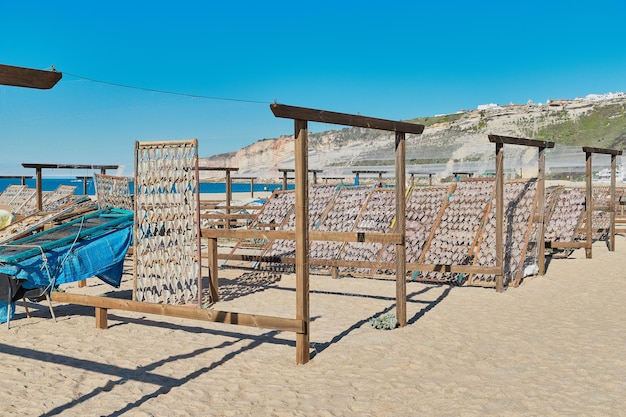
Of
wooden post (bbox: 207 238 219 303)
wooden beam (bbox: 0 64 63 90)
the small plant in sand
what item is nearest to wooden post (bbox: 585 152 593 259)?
the small plant in sand

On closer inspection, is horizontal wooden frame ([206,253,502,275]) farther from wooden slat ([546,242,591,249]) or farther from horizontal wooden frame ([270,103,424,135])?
wooden slat ([546,242,591,249])

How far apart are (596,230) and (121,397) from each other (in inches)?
467

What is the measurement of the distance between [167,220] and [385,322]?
2.65 meters

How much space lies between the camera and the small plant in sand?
236 inches

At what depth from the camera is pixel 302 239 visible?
488 cm

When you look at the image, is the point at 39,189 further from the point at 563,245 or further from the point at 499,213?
the point at 563,245

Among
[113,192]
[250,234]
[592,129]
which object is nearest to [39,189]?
[113,192]

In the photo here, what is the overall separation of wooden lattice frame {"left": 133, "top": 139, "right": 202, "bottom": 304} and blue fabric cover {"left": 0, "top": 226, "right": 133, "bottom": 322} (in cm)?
45

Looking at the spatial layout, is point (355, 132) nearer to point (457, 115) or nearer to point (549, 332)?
point (549, 332)

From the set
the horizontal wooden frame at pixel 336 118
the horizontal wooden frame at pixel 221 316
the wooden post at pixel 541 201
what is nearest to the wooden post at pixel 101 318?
the horizontal wooden frame at pixel 221 316

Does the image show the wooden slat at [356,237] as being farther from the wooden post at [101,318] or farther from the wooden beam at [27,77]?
the wooden beam at [27,77]

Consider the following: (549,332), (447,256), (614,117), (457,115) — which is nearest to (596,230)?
(447,256)

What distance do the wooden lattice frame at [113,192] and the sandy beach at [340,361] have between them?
1.62 meters

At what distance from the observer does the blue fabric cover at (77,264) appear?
596 cm
